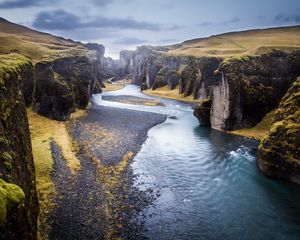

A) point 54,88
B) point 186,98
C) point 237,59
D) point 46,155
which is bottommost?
point 46,155

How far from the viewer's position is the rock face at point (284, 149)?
37.4 metres

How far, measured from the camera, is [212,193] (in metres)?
35.4

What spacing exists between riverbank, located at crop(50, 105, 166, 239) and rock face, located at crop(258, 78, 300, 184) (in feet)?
54.0

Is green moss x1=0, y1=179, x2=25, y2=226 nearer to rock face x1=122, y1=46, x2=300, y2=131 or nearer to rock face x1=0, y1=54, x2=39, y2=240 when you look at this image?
rock face x1=0, y1=54, x2=39, y2=240

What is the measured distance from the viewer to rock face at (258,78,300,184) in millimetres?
37375

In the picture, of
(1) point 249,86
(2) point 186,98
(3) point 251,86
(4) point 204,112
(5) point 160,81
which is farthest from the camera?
(5) point 160,81

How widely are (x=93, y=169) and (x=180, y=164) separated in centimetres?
1293

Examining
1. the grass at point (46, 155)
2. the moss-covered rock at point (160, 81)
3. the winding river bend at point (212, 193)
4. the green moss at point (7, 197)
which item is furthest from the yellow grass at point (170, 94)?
the green moss at point (7, 197)

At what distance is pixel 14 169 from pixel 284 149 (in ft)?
103

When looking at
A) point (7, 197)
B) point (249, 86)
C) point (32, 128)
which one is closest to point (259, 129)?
point (249, 86)

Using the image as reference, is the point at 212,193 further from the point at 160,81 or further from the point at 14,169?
the point at 160,81

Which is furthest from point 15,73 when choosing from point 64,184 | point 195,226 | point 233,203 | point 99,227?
point 233,203

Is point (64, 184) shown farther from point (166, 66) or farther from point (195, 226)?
point (166, 66)

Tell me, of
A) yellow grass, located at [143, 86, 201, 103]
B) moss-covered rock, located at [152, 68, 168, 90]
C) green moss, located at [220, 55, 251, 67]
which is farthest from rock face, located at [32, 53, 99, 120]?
moss-covered rock, located at [152, 68, 168, 90]
